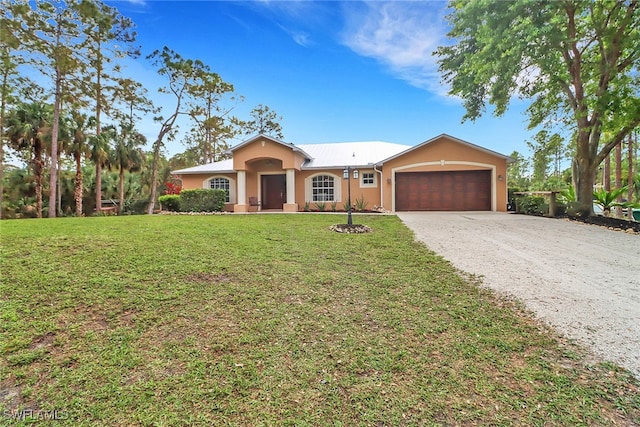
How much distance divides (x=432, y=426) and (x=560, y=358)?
150 cm

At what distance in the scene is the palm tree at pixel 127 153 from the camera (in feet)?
70.7

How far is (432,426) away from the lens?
72.3 inches

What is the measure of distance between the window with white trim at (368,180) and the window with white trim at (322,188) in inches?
69.6

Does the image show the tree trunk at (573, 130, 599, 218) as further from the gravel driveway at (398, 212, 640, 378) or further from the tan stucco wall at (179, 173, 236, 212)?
the tan stucco wall at (179, 173, 236, 212)

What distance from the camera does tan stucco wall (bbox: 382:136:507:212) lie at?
1523 centimetres

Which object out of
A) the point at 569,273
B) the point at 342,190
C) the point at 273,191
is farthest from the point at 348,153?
the point at 569,273

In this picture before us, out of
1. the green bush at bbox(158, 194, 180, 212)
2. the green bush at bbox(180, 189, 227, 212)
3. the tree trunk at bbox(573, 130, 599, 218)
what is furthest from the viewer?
the green bush at bbox(158, 194, 180, 212)

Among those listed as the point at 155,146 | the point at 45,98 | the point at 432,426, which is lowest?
the point at 432,426

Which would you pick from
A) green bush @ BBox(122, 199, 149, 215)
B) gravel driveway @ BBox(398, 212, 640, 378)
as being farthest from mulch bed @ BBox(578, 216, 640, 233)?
green bush @ BBox(122, 199, 149, 215)

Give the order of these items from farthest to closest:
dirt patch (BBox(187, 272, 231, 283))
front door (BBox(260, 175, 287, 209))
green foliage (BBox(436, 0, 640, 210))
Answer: front door (BBox(260, 175, 287, 209)), green foliage (BBox(436, 0, 640, 210)), dirt patch (BBox(187, 272, 231, 283))

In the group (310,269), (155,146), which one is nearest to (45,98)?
(155,146)

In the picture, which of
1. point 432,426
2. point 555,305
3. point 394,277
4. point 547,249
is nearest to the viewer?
point 432,426

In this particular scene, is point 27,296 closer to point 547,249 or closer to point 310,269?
point 310,269

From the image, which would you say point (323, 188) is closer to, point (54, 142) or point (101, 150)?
point (101, 150)
